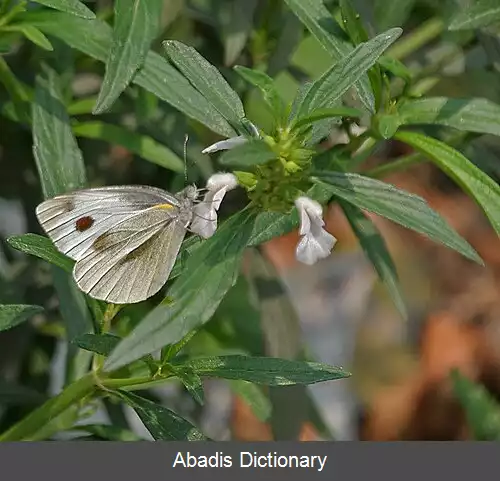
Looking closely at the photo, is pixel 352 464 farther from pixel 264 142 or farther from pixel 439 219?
pixel 264 142

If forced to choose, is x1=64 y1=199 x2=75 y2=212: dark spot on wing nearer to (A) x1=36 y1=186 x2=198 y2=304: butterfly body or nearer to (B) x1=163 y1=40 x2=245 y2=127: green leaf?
(A) x1=36 y1=186 x2=198 y2=304: butterfly body

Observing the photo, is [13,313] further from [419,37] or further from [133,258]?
[419,37]

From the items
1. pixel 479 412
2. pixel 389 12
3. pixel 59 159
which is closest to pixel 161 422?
pixel 59 159

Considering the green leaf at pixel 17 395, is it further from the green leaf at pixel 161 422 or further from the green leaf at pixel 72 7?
the green leaf at pixel 72 7

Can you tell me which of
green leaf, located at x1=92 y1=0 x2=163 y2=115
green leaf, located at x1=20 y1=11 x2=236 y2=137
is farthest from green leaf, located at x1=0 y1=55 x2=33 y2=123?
green leaf, located at x1=92 y1=0 x2=163 y2=115

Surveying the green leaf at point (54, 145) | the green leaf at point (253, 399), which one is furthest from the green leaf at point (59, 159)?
the green leaf at point (253, 399)

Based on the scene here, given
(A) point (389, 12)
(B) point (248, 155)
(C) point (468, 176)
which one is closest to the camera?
(B) point (248, 155)
